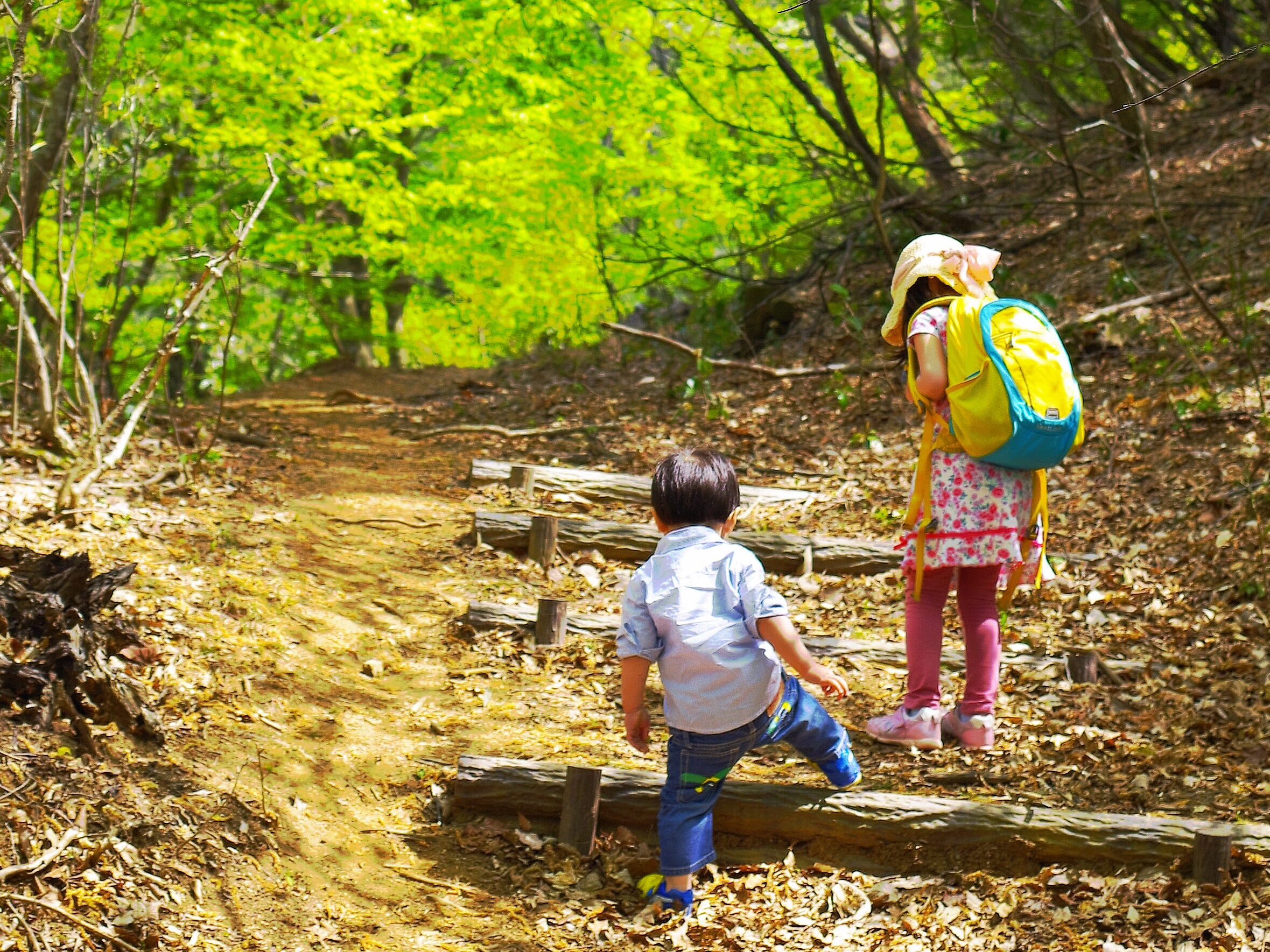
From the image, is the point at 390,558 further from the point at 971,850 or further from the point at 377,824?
the point at 971,850

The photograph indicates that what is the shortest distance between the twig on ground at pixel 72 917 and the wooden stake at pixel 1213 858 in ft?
8.97

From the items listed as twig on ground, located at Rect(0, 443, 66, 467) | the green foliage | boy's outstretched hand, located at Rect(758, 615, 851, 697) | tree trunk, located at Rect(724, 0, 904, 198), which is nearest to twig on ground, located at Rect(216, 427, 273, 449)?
the green foliage

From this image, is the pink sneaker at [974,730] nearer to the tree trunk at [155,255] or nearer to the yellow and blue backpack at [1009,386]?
the yellow and blue backpack at [1009,386]

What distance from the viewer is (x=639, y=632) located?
9.48ft

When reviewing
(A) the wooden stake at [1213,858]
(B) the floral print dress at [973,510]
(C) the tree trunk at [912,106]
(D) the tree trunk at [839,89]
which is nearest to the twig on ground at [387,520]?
(B) the floral print dress at [973,510]

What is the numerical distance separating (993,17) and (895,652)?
497 centimetres

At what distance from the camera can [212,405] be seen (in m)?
9.13

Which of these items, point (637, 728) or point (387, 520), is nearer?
point (637, 728)

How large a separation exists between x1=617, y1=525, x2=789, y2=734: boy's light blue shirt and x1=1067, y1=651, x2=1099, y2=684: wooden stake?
6.02 feet

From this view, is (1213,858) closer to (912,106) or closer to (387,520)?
(387,520)

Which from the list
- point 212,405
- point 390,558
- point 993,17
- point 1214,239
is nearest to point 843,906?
point 390,558

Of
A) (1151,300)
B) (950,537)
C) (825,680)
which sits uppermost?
(1151,300)

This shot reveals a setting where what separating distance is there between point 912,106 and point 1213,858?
932cm

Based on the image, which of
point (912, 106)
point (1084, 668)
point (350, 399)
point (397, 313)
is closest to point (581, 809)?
point (1084, 668)
